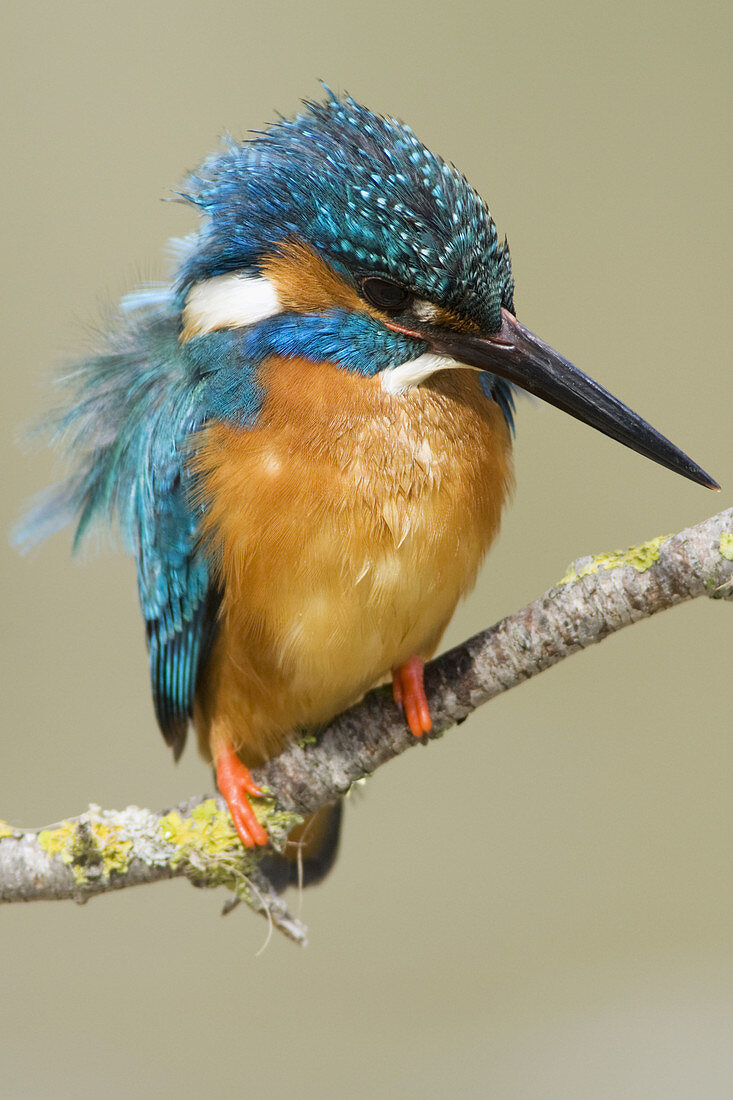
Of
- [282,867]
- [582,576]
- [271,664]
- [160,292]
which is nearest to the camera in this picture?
[582,576]

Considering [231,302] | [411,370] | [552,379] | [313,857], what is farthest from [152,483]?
[313,857]

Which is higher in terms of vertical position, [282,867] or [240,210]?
[240,210]

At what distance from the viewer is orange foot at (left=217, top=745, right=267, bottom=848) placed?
4.26 ft

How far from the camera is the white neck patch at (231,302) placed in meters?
1.19

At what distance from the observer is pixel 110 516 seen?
145 cm

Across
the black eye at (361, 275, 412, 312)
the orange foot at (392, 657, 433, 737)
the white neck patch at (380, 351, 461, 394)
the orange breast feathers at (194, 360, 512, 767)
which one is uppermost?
the black eye at (361, 275, 412, 312)

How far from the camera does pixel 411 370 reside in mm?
1174

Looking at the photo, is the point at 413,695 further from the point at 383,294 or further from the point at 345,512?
the point at 383,294

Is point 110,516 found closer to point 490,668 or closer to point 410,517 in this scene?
point 410,517

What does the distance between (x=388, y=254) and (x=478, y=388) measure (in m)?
0.22

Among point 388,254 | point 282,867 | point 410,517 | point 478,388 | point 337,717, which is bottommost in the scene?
point 282,867

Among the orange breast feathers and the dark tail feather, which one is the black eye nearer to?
the orange breast feathers

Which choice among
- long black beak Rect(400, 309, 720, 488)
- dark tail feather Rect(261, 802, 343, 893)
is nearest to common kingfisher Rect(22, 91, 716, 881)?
long black beak Rect(400, 309, 720, 488)

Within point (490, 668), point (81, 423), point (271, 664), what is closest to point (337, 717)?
point (271, 664)
